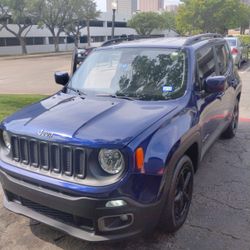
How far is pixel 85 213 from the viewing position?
2895mm

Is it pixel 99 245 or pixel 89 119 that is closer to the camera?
pixel 89 119

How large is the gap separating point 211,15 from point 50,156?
121 ft

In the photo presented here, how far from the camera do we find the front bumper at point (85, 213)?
288 centimetres

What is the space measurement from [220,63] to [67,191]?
3517 millimetres

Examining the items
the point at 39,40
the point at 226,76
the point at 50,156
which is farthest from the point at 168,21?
the point at 50,156

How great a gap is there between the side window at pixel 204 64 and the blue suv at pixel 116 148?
0.04 meters

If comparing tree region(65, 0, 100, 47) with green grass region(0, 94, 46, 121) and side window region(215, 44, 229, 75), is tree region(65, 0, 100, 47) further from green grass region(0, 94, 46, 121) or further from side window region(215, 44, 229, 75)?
side window region(215, 44, 229, 75)

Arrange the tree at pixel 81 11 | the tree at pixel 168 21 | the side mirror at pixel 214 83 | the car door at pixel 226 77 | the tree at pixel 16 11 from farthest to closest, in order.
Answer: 1. the tree at pixel 168 21
2. the tree at pixel 81 11
3. the tree at pixel 16 11
4. the car door at pixel 226 77
5. the side mirror at pixel 214 83

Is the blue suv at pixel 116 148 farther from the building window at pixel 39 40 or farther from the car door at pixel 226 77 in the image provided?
the building window at pixel 39 40

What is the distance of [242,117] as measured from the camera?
8555 mm

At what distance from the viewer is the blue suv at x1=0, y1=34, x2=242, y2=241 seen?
291 cm

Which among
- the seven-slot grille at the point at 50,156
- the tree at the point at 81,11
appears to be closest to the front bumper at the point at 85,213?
the seven-slot grille at the point at 50,156

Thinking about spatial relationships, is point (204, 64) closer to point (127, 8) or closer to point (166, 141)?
point (166, 141)

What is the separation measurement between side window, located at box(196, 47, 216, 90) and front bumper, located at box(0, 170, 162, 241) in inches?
71.9
